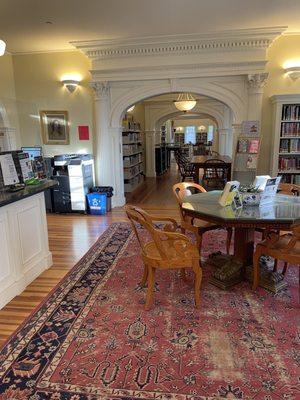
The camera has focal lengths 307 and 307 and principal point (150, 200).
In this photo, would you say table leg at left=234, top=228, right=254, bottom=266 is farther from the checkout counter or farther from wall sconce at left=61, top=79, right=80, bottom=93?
wall sconce at left=61, top=79, right=80, bottom=93

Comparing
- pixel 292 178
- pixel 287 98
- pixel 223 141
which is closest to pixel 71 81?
pixel 287 98

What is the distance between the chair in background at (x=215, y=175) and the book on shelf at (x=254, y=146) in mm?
751

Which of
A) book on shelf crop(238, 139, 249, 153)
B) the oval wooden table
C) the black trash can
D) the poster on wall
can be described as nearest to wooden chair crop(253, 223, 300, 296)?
the oval wooden table

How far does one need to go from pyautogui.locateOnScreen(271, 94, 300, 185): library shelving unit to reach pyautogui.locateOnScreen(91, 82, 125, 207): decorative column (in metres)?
3.06

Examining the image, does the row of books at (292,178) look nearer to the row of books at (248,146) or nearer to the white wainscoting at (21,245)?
the row of books at (248,146)

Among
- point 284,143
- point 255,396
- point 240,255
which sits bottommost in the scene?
point 255,396

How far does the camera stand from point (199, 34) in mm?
5312

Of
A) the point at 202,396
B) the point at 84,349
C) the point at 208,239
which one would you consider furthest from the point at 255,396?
the point at 208,239

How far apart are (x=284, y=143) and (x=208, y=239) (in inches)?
103

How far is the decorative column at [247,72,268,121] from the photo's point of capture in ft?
18.1

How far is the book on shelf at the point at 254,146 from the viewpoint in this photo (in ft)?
18.2

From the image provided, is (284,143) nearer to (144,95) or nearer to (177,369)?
(144,95)

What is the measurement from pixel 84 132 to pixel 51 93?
3.51 ft

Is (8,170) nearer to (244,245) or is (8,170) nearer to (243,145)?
(244,245)
